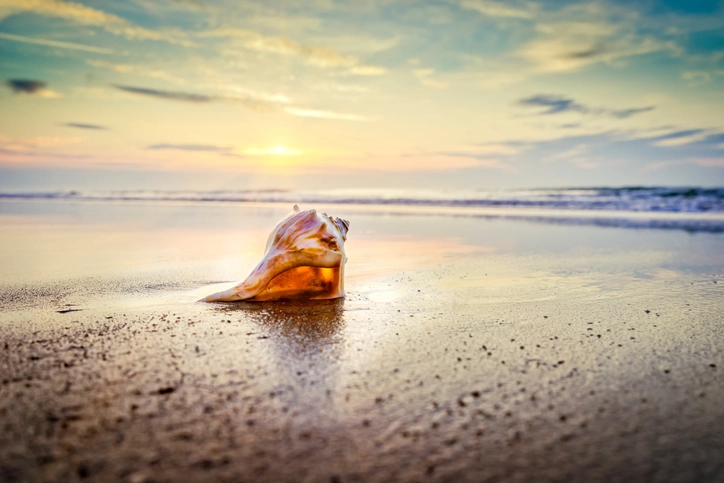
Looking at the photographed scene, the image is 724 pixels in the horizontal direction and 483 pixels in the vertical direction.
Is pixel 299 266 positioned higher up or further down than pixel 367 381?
higher up

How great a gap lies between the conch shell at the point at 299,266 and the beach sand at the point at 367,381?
0.21 metres

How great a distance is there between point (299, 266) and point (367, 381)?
196 centimetres

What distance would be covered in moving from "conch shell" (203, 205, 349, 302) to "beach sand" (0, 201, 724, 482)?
0.21 m

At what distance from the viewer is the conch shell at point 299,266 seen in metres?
4.13

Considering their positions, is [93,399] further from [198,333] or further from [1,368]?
[198,333]

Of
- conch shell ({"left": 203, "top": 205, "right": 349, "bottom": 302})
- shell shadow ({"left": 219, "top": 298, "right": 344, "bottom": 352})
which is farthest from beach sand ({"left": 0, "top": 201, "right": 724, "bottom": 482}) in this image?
conch shell ({"left": 203, "top": 205, "right": 349, "bottom": 302})

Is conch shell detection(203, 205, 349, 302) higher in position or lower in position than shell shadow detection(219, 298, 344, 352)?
higher

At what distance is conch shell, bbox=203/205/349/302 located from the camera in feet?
13.6

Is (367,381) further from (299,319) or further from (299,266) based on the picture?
Result: (299,266)

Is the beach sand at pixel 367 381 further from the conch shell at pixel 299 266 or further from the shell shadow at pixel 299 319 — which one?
the conch shell at pixel 299 266

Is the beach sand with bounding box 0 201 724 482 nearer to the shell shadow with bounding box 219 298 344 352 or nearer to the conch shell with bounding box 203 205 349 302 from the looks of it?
the shell shadow with bounding box 219 298 344 352

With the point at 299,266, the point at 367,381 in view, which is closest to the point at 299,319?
the point at 299,266

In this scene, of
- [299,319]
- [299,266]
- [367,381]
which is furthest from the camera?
[299,266]

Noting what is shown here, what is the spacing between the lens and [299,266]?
4.16 m
